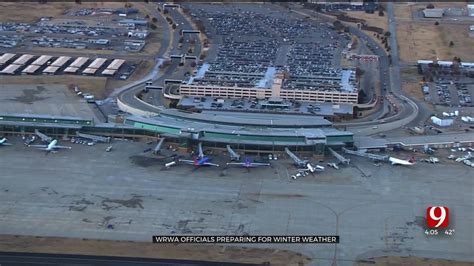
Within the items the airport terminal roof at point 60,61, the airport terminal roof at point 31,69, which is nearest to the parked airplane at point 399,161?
the airport terminal roof at point 60,61

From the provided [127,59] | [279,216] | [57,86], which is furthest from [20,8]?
[279,216]

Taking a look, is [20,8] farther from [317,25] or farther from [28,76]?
[317,25]

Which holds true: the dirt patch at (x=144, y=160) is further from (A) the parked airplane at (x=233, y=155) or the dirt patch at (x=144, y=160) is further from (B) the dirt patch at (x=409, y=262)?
(B) the dirt patch at (x=409, y=262)

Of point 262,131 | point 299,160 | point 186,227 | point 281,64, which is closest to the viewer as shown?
point 186,227

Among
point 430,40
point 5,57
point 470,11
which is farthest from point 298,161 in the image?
point 470,11

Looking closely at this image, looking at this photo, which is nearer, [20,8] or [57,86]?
[57,86]

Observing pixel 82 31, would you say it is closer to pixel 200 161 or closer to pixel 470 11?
pixel 200 161
